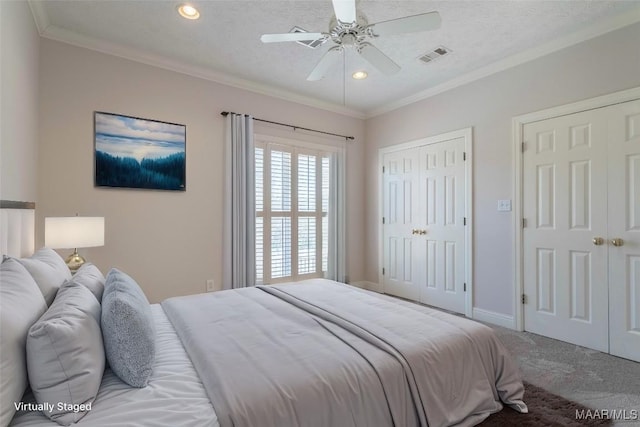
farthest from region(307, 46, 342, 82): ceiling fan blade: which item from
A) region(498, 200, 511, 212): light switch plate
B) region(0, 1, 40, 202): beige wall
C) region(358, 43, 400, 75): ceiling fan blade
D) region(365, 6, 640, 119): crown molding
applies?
region(498, 200, 511, 212): light switch plate

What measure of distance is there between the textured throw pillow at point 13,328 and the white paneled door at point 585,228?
367 centimetres

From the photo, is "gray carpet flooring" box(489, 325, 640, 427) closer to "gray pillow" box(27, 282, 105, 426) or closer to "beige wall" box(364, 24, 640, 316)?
"beige wall" box(364, 24, 640, 316)

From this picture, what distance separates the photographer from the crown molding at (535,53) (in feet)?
8.15

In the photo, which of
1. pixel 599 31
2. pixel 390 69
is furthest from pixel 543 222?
pixel 390 69

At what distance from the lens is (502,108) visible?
10.7 ft

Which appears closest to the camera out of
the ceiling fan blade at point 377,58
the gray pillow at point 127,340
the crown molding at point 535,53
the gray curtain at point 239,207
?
the gray pillow at point 127,340

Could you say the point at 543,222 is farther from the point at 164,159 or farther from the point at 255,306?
the point at 164,159

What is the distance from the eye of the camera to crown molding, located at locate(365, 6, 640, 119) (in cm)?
248

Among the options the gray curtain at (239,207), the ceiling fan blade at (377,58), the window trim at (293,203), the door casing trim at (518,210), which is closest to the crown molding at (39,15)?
the gray curtain at (239,207)

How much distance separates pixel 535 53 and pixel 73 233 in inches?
170

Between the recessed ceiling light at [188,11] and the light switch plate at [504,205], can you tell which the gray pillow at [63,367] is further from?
the light switch plate at [504,205]

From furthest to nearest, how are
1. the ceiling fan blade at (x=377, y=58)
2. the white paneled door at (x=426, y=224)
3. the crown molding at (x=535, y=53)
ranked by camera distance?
the white paneled door at (x=426, y=224)
the crown molding at (x=535, y=53)
the ceiling fan blade at (x=377, y=58)

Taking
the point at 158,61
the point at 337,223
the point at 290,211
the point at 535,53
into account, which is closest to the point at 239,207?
the point at 290,211

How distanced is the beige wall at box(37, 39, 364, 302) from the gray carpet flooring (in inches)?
122
